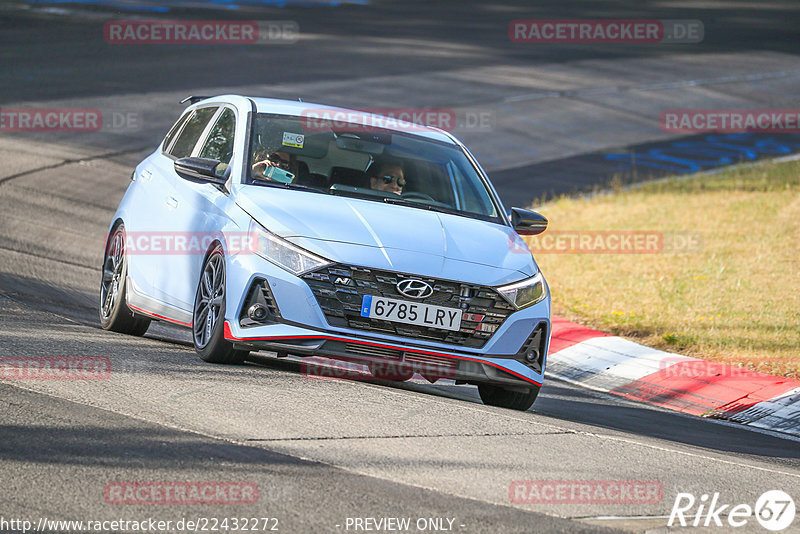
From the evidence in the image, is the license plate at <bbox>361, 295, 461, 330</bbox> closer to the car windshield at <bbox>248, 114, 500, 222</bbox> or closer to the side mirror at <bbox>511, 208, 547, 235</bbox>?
the car windshield at <bbox>248, 114, 500, 222</bbox>

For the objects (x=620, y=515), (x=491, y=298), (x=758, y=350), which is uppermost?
(x=491, y=298)

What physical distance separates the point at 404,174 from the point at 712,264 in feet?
24.0

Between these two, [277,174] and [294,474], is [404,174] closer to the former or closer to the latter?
[277,174]

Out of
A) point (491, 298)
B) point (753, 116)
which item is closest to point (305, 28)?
point (753, 116)

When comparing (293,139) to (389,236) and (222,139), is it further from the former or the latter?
(389,236)

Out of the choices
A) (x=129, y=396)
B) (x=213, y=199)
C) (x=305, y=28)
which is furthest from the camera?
(x=305, y=28)

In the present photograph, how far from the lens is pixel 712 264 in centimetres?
1461

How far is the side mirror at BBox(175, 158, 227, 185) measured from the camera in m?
7.88

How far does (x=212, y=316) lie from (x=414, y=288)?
4.45ft

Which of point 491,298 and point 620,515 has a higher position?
point 491,298

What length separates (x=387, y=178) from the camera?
827 centimetres

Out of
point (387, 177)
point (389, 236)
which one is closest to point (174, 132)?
point (387, 177)

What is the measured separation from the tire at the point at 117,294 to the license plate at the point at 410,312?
8.67 ft

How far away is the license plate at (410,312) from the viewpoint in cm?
704
